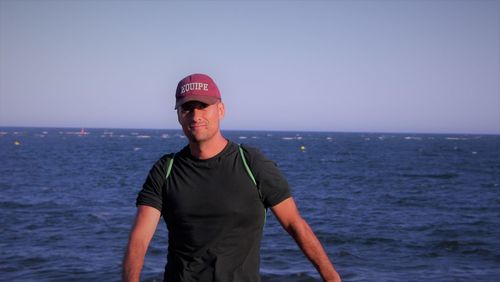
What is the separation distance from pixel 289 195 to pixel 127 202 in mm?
23150

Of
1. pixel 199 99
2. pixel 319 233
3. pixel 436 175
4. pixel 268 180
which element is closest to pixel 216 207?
pixel 268 180

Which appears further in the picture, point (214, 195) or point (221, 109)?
point (221, 109)

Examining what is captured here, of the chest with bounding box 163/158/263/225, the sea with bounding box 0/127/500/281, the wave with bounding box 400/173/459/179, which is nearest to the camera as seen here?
the chest with bounding box 163/158/263/225

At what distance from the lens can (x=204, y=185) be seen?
8.64 feet

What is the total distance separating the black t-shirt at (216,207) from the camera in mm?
2617

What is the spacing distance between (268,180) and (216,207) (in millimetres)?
314

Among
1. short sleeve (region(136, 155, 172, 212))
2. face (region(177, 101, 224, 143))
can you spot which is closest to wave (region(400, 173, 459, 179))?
face (region(177, 101, 224, 143))

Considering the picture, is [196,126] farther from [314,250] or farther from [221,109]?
[314,250]

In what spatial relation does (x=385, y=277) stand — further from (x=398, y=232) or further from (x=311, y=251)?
(x=311, y=251)

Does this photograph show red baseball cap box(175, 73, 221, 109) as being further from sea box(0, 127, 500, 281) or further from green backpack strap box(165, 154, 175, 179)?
sea box(0, 127, 500, 281)

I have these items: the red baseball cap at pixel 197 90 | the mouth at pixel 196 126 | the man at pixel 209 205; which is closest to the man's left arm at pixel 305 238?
the man at pixel 209 205

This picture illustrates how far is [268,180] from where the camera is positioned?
103 inches

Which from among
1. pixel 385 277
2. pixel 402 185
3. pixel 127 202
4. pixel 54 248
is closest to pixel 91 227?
pixel 54 248

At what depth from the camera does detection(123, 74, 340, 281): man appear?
8.60ft
